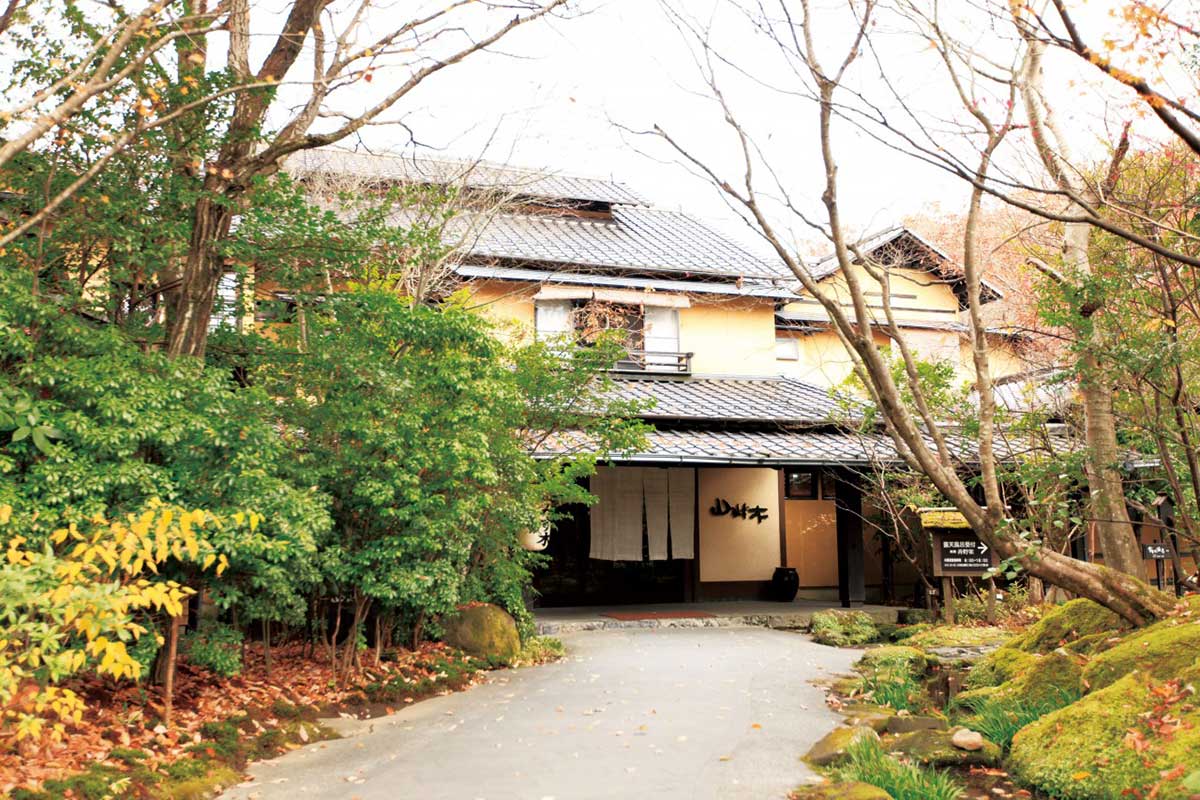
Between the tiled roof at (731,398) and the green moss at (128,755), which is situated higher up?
the tiled roof at (731,398)

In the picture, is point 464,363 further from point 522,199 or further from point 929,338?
point 929,338

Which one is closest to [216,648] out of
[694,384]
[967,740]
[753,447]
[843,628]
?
[967,740]

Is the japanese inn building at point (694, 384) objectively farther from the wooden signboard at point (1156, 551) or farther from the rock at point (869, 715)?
the rock at point (869, 715)

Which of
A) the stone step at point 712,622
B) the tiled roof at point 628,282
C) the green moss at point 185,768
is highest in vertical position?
the tiled roof at point 628,282

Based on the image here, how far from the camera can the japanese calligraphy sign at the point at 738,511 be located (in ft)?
57.1

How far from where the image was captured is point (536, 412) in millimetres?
11016

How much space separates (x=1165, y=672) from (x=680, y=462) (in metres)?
8.11

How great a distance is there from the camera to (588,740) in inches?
270

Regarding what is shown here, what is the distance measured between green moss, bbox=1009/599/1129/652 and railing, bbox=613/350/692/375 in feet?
31.1

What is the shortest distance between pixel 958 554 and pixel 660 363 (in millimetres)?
6503

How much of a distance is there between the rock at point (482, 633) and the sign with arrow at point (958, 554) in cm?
571

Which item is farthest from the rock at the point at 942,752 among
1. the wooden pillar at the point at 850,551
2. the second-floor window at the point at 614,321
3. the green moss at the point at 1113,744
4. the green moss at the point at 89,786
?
the second-floor window at the point at 614,321

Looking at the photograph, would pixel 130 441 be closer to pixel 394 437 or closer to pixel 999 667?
pixel 394 437

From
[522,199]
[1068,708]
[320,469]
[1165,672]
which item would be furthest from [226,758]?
[522,199]
